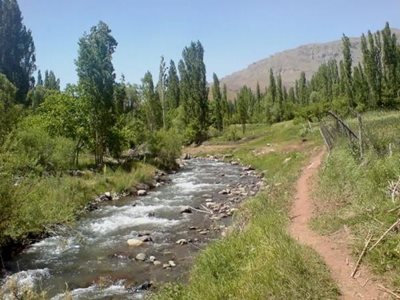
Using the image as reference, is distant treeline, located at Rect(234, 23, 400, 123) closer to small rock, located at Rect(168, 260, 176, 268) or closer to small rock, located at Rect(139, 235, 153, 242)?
small rock, located at Rect(139, 235, 153, 242)

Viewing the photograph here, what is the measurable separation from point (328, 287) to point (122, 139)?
3204 centimetres

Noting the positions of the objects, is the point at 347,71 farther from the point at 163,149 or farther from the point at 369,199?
the point at 369,199

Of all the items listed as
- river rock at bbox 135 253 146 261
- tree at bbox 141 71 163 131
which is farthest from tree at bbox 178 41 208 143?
river rock at bbox 135 253 146 261

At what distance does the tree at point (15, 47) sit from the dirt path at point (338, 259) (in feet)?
172

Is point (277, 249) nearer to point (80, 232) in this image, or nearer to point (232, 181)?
point (80, 232)

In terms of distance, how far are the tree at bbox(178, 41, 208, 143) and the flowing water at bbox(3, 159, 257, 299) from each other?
43098 millimetres

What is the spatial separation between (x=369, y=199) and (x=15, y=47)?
59.3m

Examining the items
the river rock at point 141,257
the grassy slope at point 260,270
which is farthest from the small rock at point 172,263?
the grassy slope at point 260,270

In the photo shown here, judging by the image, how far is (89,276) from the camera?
1444cm

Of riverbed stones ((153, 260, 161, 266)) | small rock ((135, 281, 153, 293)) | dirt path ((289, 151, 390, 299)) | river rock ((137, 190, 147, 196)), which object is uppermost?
dirt path ((289, 151, 390, 299))

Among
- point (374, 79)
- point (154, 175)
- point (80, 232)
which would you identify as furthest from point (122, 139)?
point (374, 79)

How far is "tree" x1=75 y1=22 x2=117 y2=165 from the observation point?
3594 cm

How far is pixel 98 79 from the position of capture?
1428 inches

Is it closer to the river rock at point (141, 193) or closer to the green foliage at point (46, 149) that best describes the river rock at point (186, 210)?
the river rock at point (141, 193)
